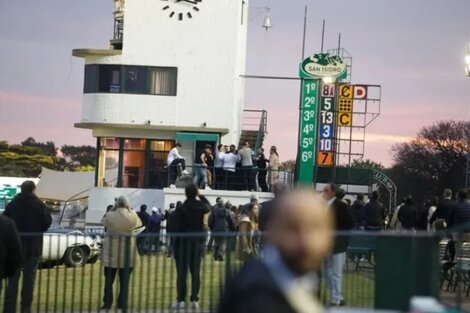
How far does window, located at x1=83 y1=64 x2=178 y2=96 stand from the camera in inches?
1868

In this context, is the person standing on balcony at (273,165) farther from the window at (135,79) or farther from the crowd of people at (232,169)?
the window at (135,79)

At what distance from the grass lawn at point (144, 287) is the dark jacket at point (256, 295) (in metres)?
7.79

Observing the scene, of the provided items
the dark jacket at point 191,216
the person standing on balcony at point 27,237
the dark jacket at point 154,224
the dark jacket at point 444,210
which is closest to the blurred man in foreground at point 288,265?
the person standing on balcony at point 27,237

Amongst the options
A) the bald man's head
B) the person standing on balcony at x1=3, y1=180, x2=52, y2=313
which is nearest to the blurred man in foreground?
the bald man's head

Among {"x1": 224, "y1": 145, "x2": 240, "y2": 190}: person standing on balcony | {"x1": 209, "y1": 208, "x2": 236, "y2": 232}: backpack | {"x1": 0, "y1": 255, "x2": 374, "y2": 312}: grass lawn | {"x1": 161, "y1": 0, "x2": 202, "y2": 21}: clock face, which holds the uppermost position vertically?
{"x1": 161, "y1": 0, "x2": 202, "y2": 21}: clock face

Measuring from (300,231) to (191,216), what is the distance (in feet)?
39.5

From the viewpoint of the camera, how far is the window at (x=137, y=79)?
47.4 m

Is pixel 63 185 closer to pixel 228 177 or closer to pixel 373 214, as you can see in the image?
pixel 228 177

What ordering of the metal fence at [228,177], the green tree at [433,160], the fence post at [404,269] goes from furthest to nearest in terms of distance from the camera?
the green tree at [433,160], the metal fence at [228,177], the fence post at [404,269]

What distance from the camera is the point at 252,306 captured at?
408 centimetres

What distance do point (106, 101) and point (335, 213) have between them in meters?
33.4

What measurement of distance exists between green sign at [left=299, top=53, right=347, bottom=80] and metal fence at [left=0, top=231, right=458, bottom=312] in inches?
1060

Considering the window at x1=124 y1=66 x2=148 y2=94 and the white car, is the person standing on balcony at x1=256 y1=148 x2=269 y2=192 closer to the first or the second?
the window at x1=124 y1=66 x2=148 y2=94

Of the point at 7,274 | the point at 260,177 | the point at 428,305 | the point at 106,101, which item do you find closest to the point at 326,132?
the point at 260,177
